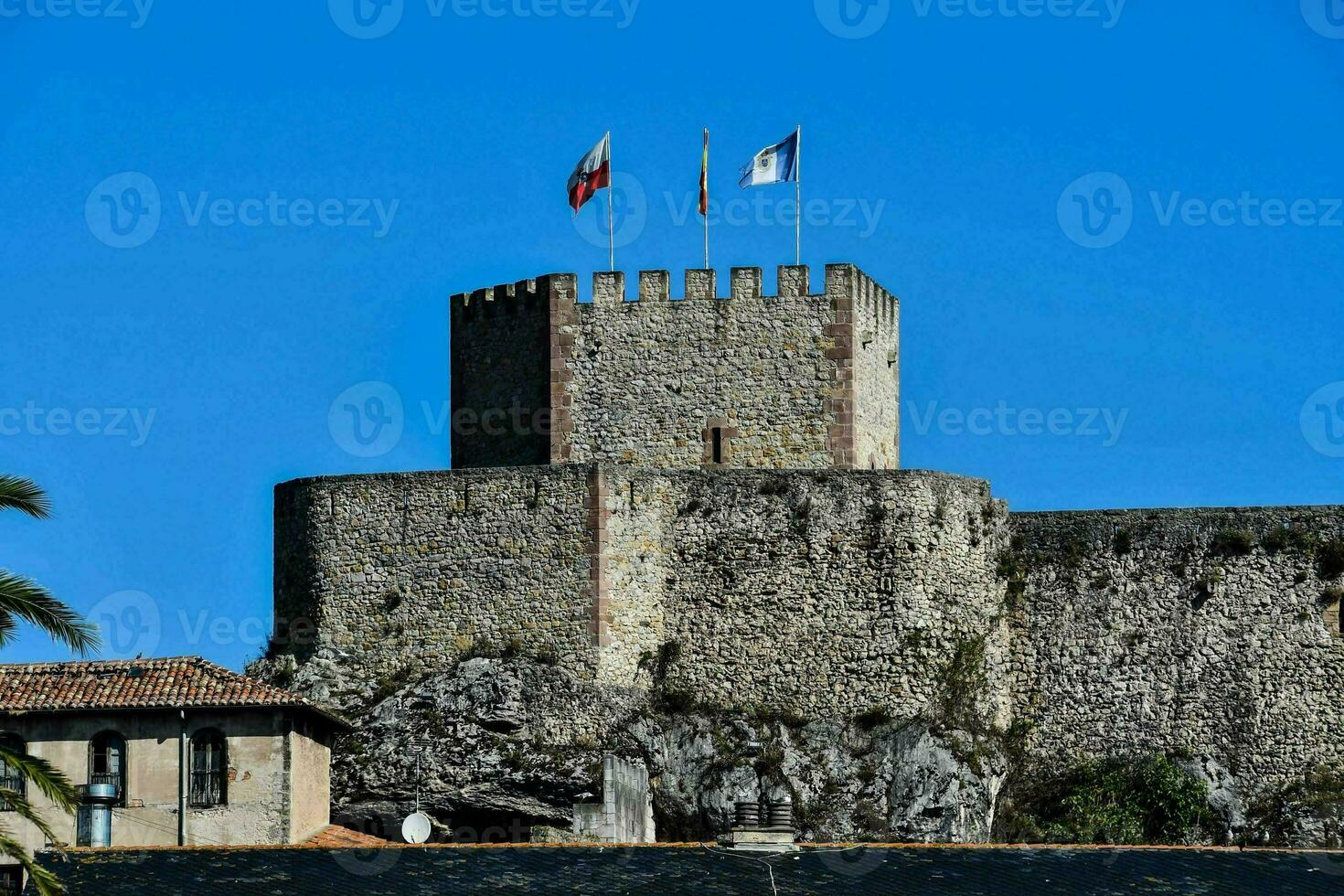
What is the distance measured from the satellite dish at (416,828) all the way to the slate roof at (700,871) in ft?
26.2

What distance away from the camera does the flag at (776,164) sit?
71.2 m

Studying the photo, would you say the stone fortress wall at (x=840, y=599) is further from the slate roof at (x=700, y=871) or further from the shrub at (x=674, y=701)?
the slate roof at (x=700, y=871)

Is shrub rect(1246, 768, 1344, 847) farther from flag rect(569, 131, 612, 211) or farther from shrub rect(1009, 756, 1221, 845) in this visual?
flag rect(569, 131, 612, 211)

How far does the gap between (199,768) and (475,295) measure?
1633cm

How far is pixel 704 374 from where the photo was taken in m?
70.0

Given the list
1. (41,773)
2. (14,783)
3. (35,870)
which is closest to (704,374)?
(14,783)

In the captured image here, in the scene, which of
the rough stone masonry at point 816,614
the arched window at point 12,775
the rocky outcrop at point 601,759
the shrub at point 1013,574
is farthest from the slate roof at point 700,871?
the shrub at point 1013,574

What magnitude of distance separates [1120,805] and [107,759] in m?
19.6

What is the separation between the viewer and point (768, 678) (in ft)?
215

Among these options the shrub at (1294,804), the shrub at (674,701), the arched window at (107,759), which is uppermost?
the shrub at (674,701)

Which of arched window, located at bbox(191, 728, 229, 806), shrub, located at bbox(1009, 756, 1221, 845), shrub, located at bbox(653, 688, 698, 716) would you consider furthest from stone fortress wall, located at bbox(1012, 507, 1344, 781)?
arched window, located at bbox(191, 728, 229, 806)

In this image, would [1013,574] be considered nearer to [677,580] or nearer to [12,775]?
[677,580]

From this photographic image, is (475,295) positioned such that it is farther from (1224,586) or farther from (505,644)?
(1224,586)

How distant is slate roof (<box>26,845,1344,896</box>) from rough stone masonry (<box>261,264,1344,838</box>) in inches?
590
